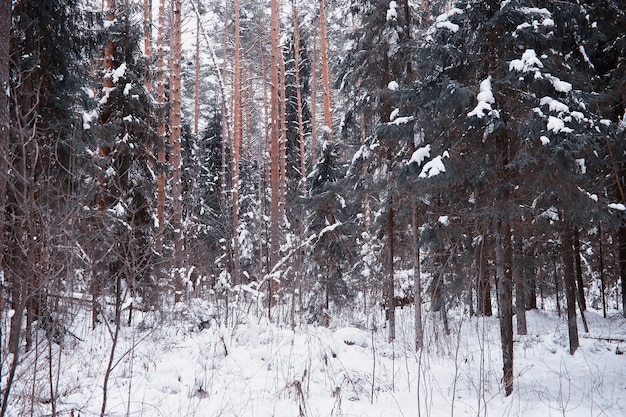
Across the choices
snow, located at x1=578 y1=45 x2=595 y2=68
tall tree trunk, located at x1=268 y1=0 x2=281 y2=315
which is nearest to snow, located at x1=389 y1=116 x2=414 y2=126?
snow, located at x1=578 y1=45 x2=595 y2=68

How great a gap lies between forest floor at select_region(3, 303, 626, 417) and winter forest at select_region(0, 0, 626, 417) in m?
0.06

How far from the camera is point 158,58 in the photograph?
1438 centimetres

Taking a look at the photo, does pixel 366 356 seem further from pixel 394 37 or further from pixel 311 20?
pixel 311 20

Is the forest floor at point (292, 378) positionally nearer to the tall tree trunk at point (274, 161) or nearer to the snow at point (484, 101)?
the snow at point (484, 101)

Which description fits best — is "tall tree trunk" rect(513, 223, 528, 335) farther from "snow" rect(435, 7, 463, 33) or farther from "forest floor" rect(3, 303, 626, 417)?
"snow" rect(435, 7, 463, 33)

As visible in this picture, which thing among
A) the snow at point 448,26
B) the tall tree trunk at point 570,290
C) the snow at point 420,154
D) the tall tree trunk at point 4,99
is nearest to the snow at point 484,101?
the snow at point 448,26

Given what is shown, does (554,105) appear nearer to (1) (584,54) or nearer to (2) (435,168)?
(2) (435,168)

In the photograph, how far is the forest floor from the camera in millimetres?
4863

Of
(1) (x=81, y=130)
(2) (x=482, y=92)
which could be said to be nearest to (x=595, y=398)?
(2) (x=482, y=92)

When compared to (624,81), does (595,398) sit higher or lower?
lower

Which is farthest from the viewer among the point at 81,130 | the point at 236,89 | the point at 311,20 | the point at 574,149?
the point at 311,20

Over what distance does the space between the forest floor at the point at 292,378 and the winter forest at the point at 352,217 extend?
0.19ft

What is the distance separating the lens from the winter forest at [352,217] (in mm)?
4750

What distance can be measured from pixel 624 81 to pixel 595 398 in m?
6.23
